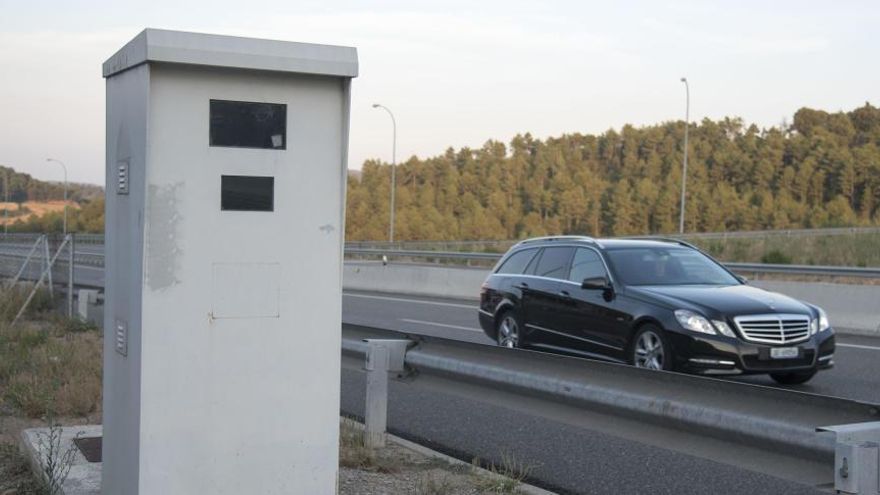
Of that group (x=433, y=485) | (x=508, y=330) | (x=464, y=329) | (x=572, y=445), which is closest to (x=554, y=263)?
(x=508, y=330)

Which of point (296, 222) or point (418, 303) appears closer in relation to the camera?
point (296, 222)

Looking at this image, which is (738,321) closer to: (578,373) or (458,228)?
(578,373)

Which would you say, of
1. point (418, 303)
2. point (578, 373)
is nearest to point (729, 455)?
point (578, 373)

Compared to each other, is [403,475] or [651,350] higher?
[651,350]

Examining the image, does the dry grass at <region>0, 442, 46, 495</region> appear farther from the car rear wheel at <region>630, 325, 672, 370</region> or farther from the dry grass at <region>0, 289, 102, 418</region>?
the car rear wheel at <region>630, 325, 672, 370</region>

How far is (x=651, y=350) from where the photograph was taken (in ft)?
38.3

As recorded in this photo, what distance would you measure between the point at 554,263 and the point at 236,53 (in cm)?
927

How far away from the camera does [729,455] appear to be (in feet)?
14.7

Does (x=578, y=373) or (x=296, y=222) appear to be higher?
(x=296, y=222)

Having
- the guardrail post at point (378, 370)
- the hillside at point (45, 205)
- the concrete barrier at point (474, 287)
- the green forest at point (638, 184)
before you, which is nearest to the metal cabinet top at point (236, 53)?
the guardrail post at point (378, 370)

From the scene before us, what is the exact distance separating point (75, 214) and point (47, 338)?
285ft

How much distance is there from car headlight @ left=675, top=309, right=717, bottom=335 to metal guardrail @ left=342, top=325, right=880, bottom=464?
518cm

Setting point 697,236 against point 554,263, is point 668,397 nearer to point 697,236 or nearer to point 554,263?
point 554,263

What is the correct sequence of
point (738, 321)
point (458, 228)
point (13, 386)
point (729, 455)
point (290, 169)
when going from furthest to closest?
point (458, 228), point (738, 321), point (13, 386), point (290, 169), point (729, 455)
